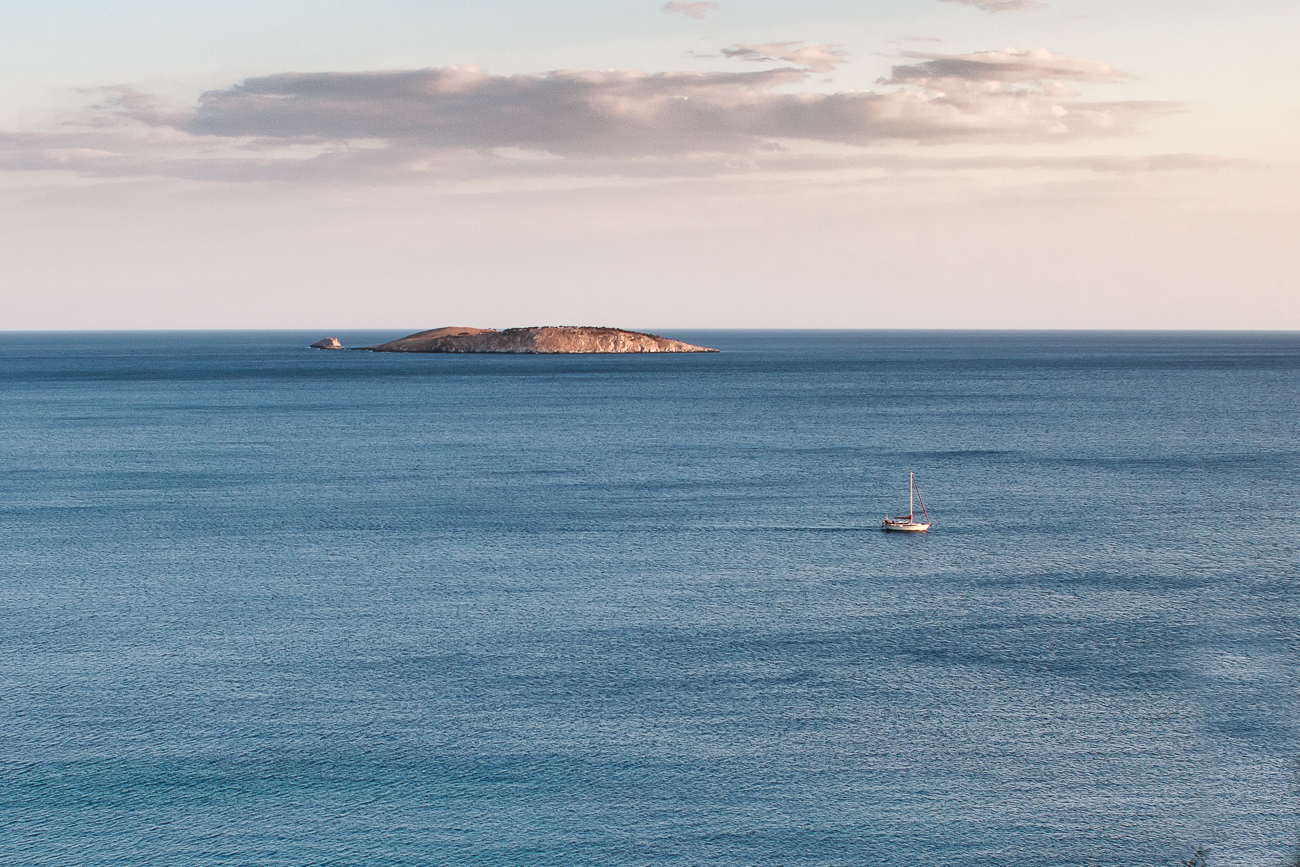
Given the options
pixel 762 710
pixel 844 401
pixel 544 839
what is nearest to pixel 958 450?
pixel 844 401

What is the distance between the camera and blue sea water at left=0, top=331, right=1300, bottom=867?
123 ft

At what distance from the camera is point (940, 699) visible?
4734cm

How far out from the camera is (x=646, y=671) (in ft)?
165

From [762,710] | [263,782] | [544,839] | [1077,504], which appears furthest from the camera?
[1077,504]

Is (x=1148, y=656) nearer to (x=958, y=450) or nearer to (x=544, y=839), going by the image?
(x=544, y=839)

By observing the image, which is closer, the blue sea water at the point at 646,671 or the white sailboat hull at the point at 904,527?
the blue sea water at the point at 646,671

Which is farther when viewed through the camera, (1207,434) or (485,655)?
(1207,434)

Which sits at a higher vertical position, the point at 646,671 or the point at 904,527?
the point at 904,527

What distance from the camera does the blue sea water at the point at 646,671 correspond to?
37.4m

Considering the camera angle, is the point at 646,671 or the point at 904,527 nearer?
the point at 646,671

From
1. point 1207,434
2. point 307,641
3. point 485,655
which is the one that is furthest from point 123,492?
point 1207,434

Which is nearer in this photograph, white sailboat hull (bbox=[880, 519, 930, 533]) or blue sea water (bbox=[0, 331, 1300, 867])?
blue sea water (bbox=[0, 331, 1300, 867])

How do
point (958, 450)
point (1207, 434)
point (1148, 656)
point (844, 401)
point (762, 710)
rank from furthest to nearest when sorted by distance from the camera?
1. point (844, 401)
2. point (1207, 434)
3. point (958, 450)
4. point (1148, 656)
5. point (762, 710)

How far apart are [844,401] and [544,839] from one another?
166m
